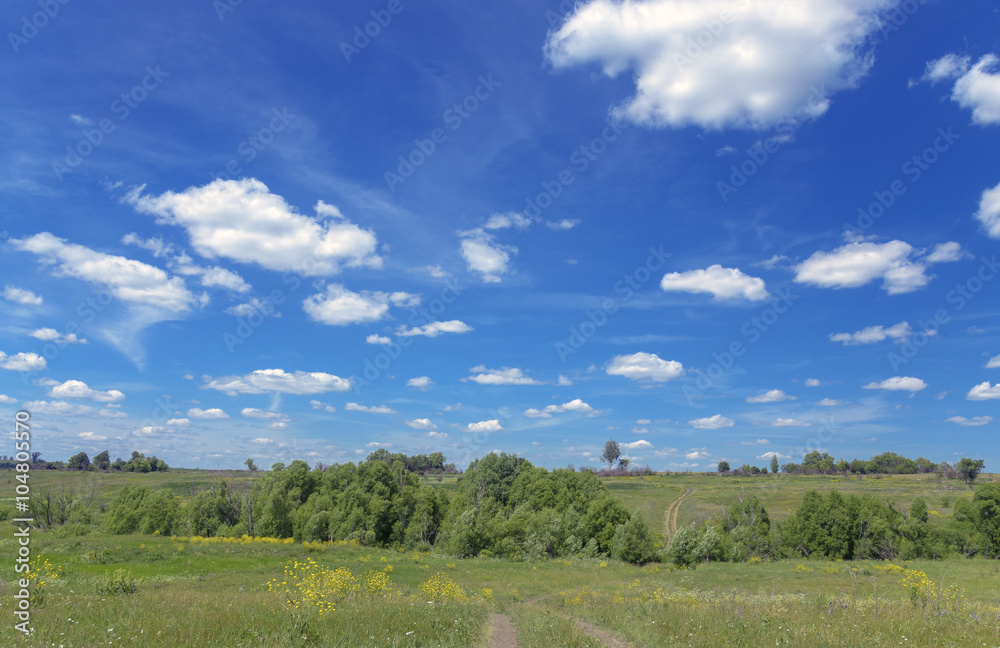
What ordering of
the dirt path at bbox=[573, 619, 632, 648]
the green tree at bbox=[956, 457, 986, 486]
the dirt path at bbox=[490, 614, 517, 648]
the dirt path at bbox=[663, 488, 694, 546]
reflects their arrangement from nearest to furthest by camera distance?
the dirt path at bbox=[573, 619, 632, 648], the dirt path at bbox=[490, 614, 517, 648], the dirt path at bbox=[663, 488, 694, 546], the green tree at bbox=[956, 457, 986, 486]

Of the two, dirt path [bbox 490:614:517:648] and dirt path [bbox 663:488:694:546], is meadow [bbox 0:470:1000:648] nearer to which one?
dirt path [bbox 490:614:517:648]

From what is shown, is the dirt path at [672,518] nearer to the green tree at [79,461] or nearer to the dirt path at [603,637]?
the dirt path at [603,637]

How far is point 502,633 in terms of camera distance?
16.9 meters

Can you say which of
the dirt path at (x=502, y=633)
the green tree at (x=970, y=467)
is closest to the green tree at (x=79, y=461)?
the dirt path at (x=502, y=633)

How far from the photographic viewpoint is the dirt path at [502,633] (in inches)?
581

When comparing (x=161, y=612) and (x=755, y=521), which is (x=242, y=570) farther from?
(x=755, y=521)

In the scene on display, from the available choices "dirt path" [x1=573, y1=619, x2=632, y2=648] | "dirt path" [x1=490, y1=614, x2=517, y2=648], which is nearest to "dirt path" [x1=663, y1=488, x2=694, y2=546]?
"dirt path" [x1=490, y1=614, x2=517, y2=648]


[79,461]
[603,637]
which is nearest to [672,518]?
[603,637]

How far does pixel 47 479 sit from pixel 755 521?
428 ft

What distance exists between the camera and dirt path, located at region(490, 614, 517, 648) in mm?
14750

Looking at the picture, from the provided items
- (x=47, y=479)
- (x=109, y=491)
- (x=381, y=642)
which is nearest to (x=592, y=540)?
(x=381, y=642)

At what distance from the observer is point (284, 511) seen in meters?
74.1

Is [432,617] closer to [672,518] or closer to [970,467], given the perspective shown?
[672,518]

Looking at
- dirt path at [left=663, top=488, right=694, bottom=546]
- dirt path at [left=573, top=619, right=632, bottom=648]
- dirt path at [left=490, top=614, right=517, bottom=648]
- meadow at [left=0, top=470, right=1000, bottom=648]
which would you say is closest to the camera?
meadow at [left=0, top=470, right=1000, bottom=648]
